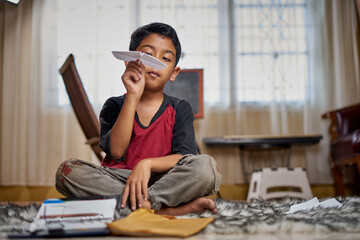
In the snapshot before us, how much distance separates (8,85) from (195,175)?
2.57m

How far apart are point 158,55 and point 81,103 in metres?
0.82

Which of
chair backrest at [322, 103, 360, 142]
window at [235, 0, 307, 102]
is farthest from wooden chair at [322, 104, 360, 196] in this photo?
window at [235, 0, 307, 102]

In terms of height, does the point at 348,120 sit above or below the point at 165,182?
above

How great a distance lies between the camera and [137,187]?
1.09 meters

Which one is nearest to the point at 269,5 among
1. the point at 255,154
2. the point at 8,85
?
the point at 255,154

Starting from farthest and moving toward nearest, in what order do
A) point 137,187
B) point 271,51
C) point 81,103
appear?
1. point 271,51
2. point 81,103
3. point 137,187

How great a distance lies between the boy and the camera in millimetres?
1146

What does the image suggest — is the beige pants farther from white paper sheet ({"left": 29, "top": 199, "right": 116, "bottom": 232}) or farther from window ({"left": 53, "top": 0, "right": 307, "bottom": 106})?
window ({"left": 53, "top": 0, "right": 307, "bottom": 106})

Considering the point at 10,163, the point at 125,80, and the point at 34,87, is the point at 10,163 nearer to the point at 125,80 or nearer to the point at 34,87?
the point at 34,87

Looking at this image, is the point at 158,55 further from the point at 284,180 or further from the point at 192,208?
the point at 284,180

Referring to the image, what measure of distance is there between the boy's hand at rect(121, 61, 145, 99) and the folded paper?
1.18 feet

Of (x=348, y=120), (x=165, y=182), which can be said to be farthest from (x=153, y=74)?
(x=348, y=120)

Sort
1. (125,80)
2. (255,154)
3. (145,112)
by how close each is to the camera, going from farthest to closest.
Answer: (255,154), (145,112), (125,80)

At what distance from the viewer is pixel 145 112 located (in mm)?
1360
